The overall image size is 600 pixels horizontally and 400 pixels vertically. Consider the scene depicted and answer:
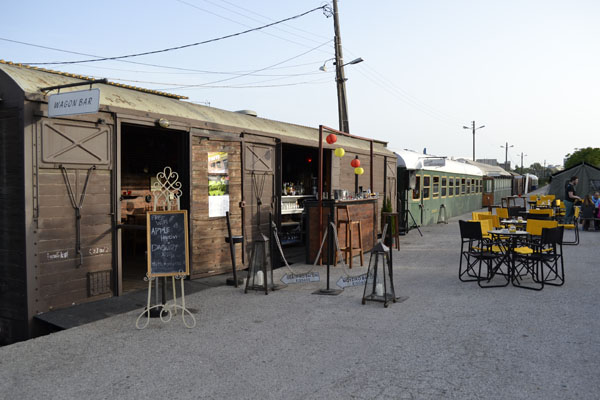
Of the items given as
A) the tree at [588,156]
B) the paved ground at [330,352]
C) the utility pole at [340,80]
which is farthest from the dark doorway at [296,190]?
the tree at [588,156]

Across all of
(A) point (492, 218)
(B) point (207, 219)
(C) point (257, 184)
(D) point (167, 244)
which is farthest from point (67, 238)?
(A) point (492, 218)

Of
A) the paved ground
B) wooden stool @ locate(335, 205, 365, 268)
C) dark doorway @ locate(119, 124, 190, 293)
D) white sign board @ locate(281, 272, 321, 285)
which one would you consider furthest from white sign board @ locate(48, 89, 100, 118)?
wooden stool @ locate(335, 205, 365, 268)

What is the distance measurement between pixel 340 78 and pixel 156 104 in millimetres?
9548

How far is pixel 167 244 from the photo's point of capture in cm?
557

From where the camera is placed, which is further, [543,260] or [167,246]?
[543,260]

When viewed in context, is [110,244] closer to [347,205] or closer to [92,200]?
[92,200]

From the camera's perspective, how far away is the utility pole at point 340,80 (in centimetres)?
1553

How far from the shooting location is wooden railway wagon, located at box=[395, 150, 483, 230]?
16250 millimetres

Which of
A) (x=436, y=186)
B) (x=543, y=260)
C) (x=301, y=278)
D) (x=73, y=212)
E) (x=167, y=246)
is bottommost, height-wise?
(x=301, y=278)

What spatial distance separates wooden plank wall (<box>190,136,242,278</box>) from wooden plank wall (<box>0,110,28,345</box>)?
2670mm

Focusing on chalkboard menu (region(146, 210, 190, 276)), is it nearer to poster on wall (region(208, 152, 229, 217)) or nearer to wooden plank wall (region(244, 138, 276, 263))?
poster on wall (region(208, 152, 229, 217))

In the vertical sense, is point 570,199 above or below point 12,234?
above

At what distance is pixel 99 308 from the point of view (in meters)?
5.82

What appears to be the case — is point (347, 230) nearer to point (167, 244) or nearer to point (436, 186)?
point (167, 244)
